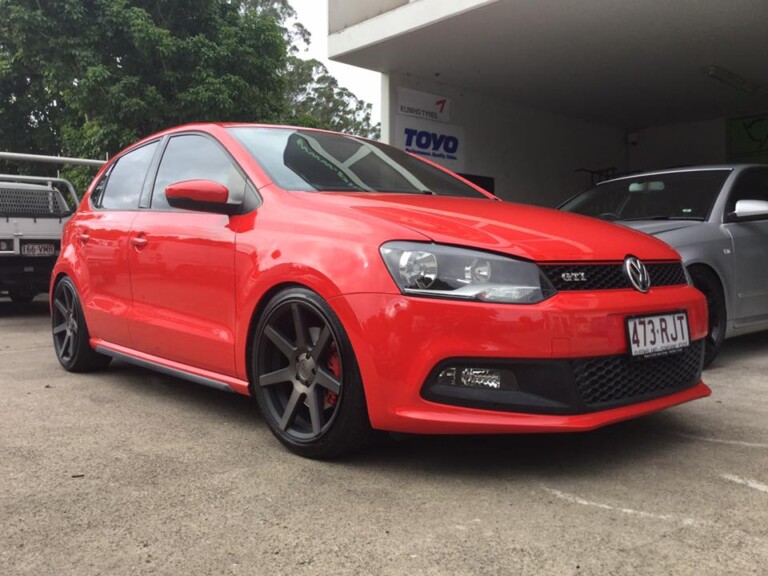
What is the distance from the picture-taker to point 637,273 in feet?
8.84

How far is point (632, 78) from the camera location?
33.9 feet

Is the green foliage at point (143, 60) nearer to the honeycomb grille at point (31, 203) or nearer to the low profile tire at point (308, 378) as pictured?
the honeycomb grille at point (31, 203)

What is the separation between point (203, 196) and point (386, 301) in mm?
1102

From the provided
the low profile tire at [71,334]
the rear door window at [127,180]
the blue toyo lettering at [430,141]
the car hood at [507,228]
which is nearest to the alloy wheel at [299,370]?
the car hood at [507,228]

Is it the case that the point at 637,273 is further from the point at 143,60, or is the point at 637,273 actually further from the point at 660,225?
the point at 143,60

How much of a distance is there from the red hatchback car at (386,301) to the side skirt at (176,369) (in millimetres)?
11

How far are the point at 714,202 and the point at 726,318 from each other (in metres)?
0.84

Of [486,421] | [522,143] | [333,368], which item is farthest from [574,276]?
A: [522,143]

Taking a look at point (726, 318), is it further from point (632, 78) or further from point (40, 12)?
point (40, 12)

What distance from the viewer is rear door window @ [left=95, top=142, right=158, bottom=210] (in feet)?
13.3

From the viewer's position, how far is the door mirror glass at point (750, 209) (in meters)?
4.65

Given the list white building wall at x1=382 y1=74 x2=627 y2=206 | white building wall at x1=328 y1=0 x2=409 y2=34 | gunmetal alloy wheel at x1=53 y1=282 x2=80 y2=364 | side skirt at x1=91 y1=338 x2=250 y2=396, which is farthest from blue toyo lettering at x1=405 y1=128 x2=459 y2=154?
side skirt at x1=91 y1=338 x2=250 y2=396

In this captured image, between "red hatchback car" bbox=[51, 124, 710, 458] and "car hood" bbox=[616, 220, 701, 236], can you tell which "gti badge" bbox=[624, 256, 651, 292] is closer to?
"red hatchback car" bbox=[51, 124, 710, 458]

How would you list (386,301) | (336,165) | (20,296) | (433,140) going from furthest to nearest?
(433,140)
(20,296)
(336,165)
(386,301)
